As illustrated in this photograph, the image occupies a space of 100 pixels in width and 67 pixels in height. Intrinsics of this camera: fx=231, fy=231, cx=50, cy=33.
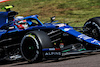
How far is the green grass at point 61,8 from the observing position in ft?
59.7

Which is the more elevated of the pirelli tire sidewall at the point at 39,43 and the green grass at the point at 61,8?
the green grass at the point at 61,8

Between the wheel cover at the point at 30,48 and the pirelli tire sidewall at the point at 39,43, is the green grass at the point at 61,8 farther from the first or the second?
the pirelli tire sidewall at the point at 39,43

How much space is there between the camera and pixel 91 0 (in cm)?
2191

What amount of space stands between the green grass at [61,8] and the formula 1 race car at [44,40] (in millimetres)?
10176

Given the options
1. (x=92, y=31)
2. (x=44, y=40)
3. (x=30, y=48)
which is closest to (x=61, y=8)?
(x=92, y=31)

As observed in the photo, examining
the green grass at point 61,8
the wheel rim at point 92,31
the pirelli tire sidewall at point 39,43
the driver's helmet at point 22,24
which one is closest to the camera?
the pirelli tire sidewall at point 39,43

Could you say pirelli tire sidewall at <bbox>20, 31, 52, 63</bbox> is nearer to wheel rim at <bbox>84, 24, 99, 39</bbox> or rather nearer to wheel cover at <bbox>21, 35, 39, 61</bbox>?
wheel cover at <bbox>21, 35, 39, 61</bbox>

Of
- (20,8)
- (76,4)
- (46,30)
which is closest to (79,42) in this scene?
(46,30)

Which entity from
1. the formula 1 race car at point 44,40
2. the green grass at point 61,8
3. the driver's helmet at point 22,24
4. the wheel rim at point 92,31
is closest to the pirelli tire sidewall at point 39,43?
the formula 1 race car at point 44,40

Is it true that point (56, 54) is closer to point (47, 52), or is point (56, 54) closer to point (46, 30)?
point (47, 52)

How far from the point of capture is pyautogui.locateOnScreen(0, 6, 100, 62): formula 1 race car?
19.5 feet

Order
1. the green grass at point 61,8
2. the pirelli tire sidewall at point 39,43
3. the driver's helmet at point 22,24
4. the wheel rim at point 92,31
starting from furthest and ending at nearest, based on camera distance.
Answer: the green grass at point 61,8, the driver's helmet at point 22,24, the wheel rim at point 92,31, the pirelli tire sidewall at point 39,43

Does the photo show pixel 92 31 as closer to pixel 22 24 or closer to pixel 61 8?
pixel 22 24

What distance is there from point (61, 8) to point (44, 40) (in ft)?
48.8
